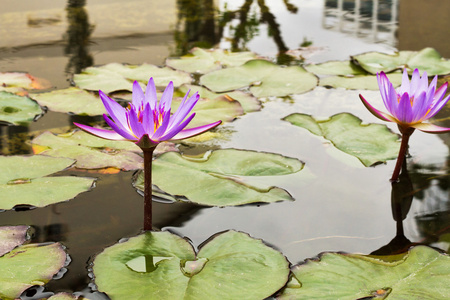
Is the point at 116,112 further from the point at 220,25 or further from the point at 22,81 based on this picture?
the point at 220,25

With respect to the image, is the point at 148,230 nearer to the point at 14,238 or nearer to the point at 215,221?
the point at 215,221

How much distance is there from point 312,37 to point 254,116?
1.01 metres

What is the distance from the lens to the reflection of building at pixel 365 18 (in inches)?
106

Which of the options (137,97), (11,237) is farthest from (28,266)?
(137,97)

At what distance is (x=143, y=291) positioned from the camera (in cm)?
95

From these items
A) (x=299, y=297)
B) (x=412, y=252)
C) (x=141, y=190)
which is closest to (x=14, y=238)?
(x=141, y=190)

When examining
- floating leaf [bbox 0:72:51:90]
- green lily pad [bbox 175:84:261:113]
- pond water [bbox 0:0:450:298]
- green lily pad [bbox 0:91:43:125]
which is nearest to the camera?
pond water [bbox 0:0:450:298]

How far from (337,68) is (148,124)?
4.41 feet

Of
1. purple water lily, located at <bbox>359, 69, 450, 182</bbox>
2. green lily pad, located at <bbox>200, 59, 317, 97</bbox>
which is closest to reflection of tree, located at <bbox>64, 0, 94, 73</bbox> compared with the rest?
green lily pad, located at <bbox>200, 59, 317, 97</bbox>

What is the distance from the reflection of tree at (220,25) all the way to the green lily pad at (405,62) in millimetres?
369

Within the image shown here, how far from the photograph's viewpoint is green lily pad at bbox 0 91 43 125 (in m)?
1.71

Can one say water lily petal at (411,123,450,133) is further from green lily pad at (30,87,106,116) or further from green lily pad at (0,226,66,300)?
green lily pad at (30,87,106,116)

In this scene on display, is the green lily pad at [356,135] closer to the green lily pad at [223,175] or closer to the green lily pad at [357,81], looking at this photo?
the green lily pad at [223,175]

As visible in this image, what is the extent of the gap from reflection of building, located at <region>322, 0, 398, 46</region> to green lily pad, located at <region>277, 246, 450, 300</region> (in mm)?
1718
